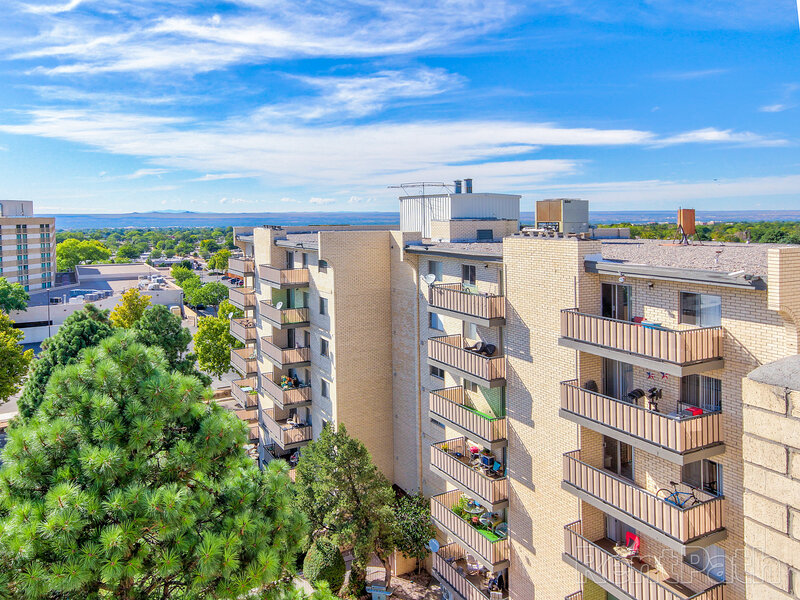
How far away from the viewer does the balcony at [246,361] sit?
3916 cm

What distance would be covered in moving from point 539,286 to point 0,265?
361 feet

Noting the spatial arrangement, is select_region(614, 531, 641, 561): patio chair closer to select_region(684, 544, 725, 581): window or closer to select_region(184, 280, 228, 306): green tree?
select_region(684, 544, 725, 581): window

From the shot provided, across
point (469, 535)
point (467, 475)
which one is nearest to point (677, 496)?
point (467, 475)

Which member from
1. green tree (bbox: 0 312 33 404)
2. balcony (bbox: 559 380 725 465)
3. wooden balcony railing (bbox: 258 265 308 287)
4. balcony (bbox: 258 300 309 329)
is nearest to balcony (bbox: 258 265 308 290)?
wooden balcony railing (bbox: 258 265 308 287)

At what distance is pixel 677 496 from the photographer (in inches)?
554

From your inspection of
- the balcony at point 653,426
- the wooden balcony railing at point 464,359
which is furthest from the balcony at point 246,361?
the balcony at point 653,426

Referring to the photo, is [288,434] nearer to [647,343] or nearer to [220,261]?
[647,343]

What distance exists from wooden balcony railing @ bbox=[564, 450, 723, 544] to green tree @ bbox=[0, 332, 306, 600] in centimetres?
838

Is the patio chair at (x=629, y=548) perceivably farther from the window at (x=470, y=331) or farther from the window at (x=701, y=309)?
the window at (x=470, y=331)

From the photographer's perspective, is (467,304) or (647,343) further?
(467,304)

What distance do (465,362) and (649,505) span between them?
8.30 m

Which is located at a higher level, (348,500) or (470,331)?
(470,331)

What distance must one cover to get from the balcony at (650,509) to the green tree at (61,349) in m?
30.6

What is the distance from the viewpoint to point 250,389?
39.7 m
